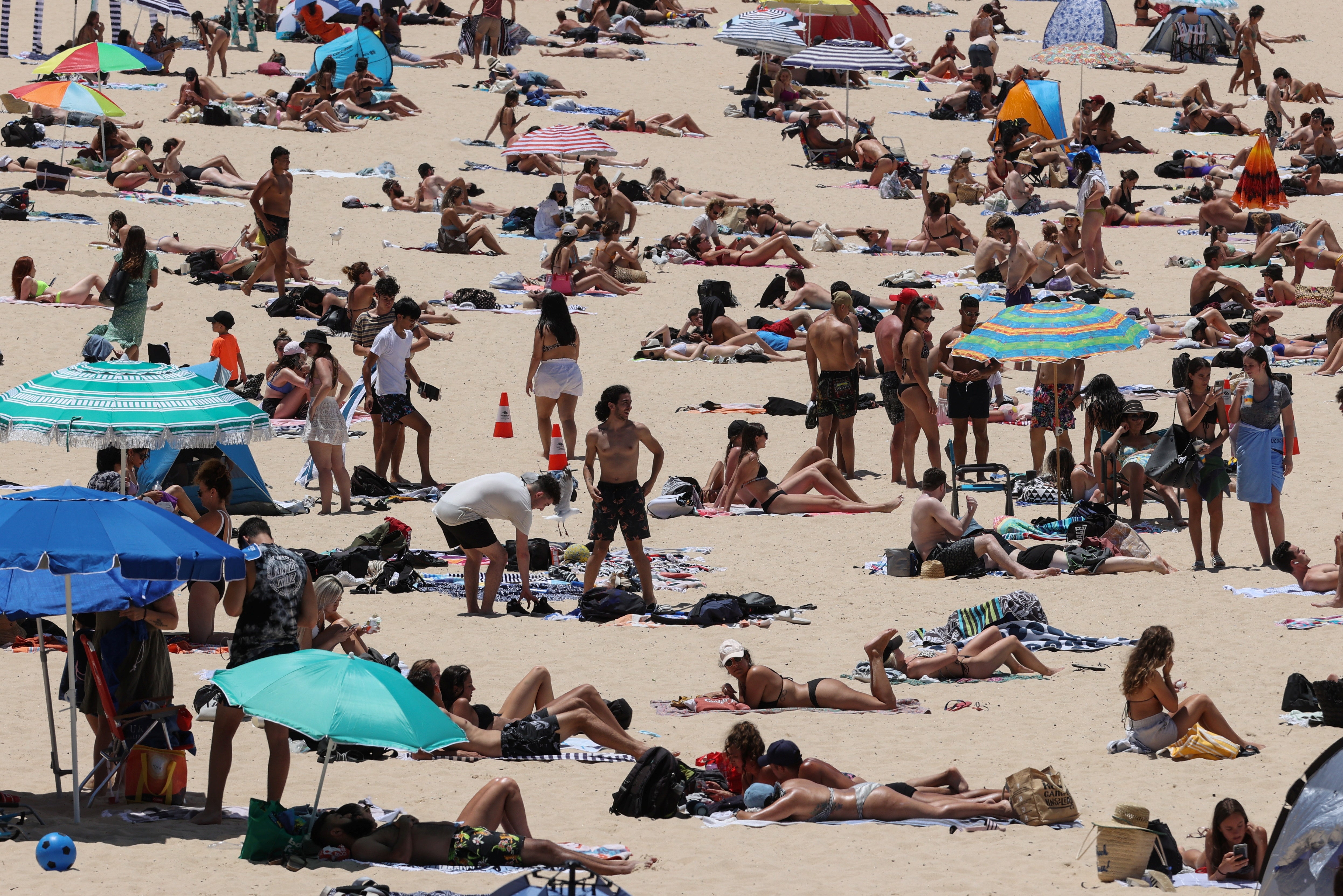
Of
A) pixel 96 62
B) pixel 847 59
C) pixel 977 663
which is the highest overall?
pixel 847 59

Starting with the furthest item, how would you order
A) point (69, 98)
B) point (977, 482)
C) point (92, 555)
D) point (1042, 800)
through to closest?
point (69, 98) → point (977, 482) → point (1042, 800) → point (92, 555)

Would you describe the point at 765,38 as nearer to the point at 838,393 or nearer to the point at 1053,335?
the point at 838,393

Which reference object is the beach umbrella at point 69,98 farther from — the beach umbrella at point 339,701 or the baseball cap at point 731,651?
the beach umbrella at point 339,701

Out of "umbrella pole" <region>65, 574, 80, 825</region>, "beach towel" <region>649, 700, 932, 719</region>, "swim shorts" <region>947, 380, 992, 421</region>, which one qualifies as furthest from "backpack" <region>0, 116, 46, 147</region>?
"umbrella pole" <region>65, 574, 80, 825</region>

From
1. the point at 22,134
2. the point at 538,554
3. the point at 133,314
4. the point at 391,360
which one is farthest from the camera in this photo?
the point at 22,134

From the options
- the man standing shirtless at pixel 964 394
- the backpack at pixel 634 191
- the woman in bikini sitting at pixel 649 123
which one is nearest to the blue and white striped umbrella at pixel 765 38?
the woman in bikini sitting at pixel 649 123

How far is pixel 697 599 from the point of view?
11.3 metres

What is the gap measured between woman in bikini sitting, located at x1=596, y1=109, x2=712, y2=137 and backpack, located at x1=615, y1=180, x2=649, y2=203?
13.3 ft

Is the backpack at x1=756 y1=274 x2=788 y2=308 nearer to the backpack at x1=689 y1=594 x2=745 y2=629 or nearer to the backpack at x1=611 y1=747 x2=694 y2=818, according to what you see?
the backpack at x1=689 y1=594 x2=745 y2=629

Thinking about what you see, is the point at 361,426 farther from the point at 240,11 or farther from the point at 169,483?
the point at 240,11

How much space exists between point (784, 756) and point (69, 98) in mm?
16688

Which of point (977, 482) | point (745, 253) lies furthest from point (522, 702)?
point (745, 253)

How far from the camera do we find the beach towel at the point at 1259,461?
1147cm

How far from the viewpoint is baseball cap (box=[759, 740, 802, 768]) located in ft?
25.3
